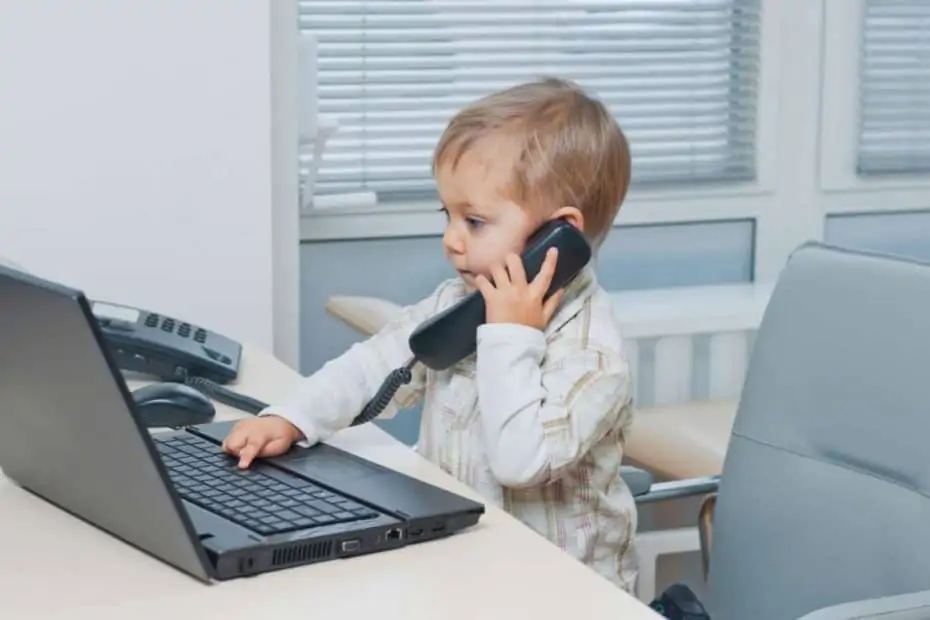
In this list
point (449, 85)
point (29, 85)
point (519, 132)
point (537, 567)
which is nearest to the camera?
point (537, 567)

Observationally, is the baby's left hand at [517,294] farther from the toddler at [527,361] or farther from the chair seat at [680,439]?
the chair seat at [680,439]

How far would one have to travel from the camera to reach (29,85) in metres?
1.81

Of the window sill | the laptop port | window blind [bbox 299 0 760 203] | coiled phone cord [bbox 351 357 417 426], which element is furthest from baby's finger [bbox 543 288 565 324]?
window blind [bbox 299 0 760 203]

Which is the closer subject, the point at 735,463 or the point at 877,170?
the point at 735,463

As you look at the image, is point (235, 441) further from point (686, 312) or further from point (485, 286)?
point (686, 312)

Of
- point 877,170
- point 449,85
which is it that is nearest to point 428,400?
point 449,85

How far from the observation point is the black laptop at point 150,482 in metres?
0.98

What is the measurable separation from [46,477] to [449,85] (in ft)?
4.48

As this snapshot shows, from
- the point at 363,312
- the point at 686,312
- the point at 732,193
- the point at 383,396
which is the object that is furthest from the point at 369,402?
the point at 732,193

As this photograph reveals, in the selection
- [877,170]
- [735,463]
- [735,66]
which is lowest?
[735,463]

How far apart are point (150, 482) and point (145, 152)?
0.96 m

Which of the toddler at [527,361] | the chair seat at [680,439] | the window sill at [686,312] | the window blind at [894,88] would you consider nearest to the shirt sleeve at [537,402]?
the toddler at [527,361]

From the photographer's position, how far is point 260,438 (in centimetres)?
131

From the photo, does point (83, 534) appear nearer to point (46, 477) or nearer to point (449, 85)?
point (46, 477)
